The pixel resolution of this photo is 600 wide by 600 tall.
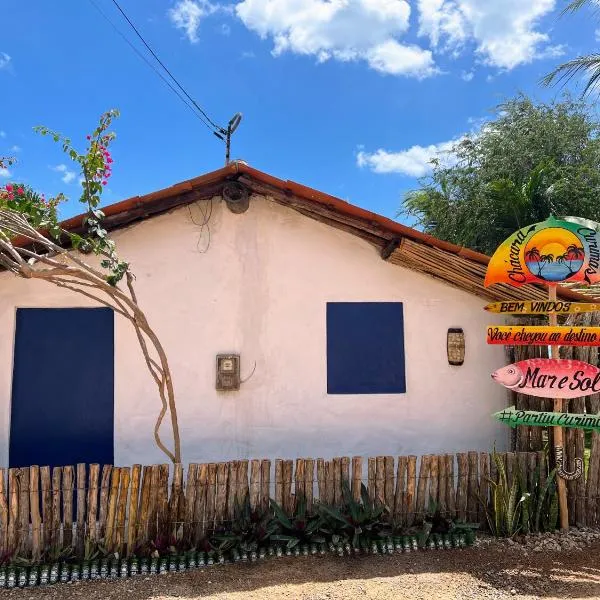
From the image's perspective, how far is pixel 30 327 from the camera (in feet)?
18.1

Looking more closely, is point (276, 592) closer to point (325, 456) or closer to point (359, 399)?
point (325, 456)

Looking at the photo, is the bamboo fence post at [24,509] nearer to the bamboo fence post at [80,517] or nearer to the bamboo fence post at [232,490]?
the bamboo fence post at [80,517]

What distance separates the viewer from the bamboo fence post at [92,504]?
4.34m

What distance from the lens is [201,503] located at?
461cm

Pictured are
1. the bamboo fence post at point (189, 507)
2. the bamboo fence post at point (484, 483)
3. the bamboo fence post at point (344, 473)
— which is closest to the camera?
the bamboo fence post at point (189, 507)

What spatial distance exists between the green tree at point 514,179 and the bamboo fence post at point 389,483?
865cm

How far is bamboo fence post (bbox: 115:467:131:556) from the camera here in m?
4.40

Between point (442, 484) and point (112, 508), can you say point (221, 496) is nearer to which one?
point (112, 508)

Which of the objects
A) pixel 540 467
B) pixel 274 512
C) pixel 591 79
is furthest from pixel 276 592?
pixel 591 79

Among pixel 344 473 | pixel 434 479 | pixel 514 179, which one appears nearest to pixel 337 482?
pixel 344 473

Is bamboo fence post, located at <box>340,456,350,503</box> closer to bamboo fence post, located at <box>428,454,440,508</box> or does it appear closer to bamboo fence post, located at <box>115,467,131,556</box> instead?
bamboo fence post, located at <box>428,454,440,508</box>

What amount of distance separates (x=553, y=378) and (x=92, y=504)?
412cm

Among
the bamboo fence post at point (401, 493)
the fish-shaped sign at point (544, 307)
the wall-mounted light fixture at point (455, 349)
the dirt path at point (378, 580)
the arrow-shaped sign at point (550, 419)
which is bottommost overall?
the dirt path at point (378, 580)

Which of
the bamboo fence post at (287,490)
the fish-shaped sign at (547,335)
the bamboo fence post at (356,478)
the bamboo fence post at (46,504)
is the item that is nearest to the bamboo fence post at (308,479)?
the bamboo fence post at (287,490)
